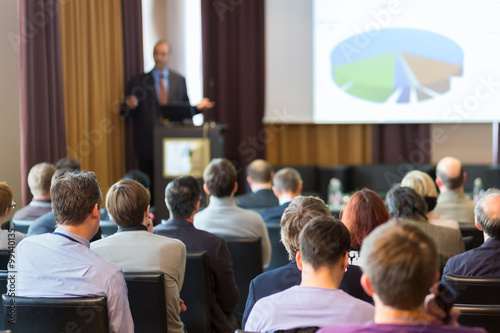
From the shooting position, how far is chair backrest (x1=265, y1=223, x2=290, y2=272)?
148 inches

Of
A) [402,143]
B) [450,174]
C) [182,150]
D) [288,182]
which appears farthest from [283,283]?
[402,143]

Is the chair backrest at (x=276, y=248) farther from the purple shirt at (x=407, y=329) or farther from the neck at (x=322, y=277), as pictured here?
the purple shirt at (x=407, y=329)

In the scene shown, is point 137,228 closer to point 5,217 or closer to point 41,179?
point 5,217

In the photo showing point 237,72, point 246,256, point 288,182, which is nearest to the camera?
point 246,256

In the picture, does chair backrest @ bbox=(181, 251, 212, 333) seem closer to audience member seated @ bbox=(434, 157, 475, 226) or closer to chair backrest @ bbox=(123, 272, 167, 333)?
chair backrest @ bbox=(123, 272, 167, 333)

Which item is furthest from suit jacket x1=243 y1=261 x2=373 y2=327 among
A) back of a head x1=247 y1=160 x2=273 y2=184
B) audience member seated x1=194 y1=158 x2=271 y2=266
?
back of a head x1=247 y1=160 x2=273 y2=184

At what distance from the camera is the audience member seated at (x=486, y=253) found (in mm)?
2582

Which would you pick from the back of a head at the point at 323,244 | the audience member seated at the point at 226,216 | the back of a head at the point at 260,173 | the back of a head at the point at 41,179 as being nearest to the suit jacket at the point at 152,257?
the back of a head at the point at 323,244

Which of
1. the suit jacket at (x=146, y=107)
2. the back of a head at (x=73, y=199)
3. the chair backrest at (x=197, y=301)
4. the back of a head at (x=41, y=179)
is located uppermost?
the suit jacket at (x=146, y=107)

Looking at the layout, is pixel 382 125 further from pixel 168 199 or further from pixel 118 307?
pixel 118 307

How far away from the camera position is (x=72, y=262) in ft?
6.95

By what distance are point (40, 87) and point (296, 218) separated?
148 inches

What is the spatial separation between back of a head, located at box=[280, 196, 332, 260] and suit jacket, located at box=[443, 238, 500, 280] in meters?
0.64

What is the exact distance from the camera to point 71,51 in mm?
6090
